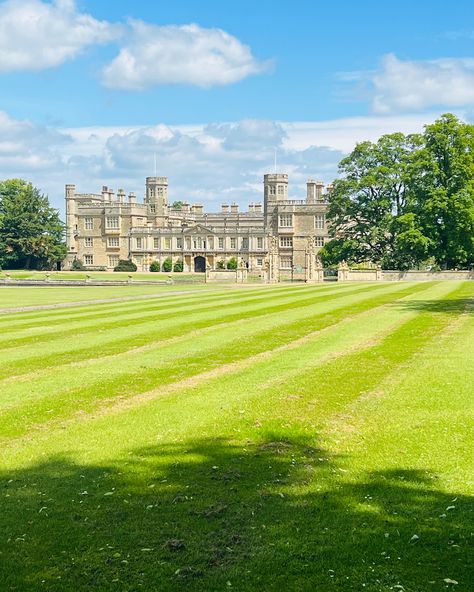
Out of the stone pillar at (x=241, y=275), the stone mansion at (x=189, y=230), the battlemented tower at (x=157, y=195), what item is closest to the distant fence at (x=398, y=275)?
the stone pillar at (x=241, y=275)

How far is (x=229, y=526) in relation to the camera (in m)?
5.83

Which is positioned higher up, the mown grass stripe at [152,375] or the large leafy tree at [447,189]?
the large leafy tree at [447,189]

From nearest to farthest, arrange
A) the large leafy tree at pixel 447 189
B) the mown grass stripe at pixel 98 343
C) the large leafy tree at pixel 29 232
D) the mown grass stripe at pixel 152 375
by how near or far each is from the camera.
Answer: the mown grass stripe at pixel 152 375, the mown grass stripe at pixel 98 343, the large leafy tree at pixel 447 189, the large leafy tree at pixel 29 232

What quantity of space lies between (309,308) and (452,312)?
5.38 metres

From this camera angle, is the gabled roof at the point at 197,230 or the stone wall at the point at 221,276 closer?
the stone wall at the point at 221,276

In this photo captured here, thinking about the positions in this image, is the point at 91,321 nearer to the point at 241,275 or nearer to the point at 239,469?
the point at 239,469

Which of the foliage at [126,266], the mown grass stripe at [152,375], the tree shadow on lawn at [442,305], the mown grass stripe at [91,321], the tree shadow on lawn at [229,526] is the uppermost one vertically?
the foliage at [126,266]

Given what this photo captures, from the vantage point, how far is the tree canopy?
61688mm

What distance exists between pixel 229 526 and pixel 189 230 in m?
104

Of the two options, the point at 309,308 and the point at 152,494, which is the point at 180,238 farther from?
the point at 152,494

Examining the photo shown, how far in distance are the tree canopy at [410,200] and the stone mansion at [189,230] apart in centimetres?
2813

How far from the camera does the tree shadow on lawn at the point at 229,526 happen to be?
199 inches

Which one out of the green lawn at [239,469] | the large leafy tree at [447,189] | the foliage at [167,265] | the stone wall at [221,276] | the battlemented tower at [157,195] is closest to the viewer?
the green lawn at [239,469]

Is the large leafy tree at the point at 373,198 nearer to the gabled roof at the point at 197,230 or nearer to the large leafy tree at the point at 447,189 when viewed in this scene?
the large leafy tree at the point at 447,189
